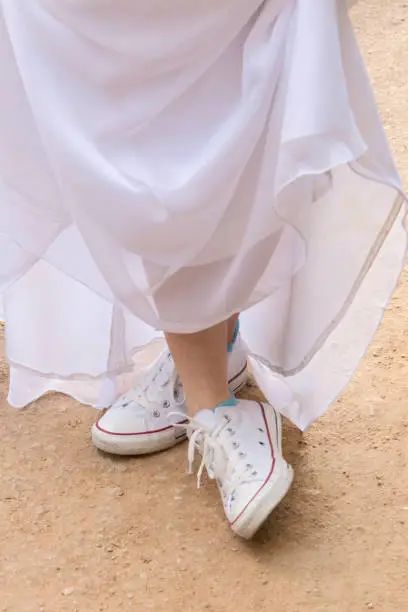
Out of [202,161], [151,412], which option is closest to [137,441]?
[151,412]

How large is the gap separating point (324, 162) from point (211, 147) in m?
0.12

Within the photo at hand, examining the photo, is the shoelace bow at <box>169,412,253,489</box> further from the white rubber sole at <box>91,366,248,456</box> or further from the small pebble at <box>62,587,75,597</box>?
the small pebble at <box>62,587,75,597</box>

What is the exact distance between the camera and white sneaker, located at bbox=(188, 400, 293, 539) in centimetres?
89

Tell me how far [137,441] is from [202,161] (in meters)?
0.37

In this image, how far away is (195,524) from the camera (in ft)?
3.06

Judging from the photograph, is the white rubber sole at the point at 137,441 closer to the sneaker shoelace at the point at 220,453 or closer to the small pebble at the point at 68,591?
the sneaker shoelace at the point at 220,453

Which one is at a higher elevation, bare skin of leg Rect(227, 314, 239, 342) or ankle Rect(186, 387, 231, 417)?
bare skin of leg Rect(227, 314, 239, 342)

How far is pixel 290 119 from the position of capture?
0.74 meters

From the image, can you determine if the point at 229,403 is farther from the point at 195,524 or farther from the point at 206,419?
the point at 195,524

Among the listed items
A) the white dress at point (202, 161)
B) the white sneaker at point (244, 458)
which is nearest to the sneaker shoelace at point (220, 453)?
the white sneaker at point (244, 458)

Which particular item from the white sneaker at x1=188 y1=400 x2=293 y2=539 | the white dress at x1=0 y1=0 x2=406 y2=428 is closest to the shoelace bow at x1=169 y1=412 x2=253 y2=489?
the white sneaker at x1=188 y1=400 x2=293 y2=539

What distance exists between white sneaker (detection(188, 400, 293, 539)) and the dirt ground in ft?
0.11

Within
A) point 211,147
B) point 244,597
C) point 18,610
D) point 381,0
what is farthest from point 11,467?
point 381,0

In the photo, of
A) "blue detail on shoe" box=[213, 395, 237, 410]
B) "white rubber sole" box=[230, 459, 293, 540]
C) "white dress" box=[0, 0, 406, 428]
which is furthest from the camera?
"blue detail on shoe" box=[213, 395, 237, 410]
